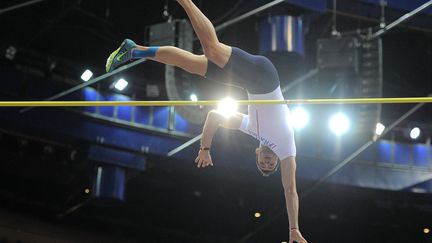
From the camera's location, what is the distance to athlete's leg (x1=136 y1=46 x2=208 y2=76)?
6078mm

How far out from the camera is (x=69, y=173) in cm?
1438

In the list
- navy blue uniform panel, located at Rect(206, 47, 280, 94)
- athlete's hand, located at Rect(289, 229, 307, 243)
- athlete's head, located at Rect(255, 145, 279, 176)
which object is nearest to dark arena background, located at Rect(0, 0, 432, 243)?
navy blue uniform panel, located at Rect(206, 47, 280, 94)

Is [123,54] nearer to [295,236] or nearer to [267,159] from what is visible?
[267,159]

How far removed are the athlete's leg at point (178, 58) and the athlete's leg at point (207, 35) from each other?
0.30 feet

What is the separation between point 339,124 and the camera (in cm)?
1284

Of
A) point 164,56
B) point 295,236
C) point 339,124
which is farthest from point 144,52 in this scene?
point 339,124

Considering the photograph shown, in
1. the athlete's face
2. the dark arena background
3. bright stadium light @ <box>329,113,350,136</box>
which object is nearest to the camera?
the athlete's face

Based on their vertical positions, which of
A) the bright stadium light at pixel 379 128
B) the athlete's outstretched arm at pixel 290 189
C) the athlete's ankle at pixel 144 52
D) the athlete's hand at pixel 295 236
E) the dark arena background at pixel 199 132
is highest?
the dark arena background at pixel 199 132

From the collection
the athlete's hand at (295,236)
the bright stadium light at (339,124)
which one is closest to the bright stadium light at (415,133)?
the bright stadium light at (339,124)

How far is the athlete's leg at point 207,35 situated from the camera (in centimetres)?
590

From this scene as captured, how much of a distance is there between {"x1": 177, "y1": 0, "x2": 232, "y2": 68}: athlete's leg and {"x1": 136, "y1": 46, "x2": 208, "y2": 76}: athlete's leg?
0.09 metres

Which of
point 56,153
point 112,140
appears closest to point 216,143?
point 112,140

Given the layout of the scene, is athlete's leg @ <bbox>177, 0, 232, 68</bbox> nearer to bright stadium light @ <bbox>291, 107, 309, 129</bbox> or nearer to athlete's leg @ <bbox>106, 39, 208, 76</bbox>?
athlete's leg @ <bbox>106, 39, 208, 76</bbox>

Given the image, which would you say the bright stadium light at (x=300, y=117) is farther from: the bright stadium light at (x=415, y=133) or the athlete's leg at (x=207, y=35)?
the athlete's leg at (x=207, y=35)
